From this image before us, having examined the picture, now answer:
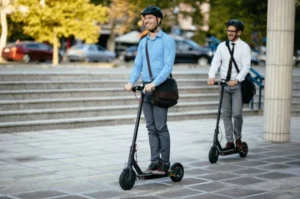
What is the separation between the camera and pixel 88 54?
44594 mm

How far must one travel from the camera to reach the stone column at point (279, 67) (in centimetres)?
1155

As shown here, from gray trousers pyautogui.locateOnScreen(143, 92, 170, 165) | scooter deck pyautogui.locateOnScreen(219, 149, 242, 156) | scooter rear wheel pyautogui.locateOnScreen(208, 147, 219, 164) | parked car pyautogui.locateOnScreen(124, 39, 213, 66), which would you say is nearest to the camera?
gray trousers pyautogui.locateOnScreen(143, 92, 170, 165)

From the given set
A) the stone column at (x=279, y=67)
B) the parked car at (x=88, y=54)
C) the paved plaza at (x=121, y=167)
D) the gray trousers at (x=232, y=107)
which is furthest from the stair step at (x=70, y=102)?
the parked car at (x=88, y=54)

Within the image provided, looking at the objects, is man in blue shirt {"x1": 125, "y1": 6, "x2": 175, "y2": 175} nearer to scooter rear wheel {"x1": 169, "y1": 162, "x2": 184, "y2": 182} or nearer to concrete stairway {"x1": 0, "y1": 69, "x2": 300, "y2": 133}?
scooter rear wheel {"x1": 169, "y1": 162, "x2": 184, "y2": 182}

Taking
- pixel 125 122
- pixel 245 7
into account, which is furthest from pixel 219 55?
pixel 245 7

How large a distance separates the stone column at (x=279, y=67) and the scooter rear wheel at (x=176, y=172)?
13.7 ft

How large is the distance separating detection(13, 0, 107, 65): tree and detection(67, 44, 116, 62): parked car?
11.2m

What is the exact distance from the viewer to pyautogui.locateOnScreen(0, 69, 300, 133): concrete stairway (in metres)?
13.0

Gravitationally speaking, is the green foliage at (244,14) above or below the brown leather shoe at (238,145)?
above

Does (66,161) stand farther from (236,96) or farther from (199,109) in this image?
(199,109)

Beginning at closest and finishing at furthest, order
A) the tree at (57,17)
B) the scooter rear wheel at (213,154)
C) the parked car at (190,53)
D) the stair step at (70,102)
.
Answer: the scooter rear wheel at (213,154)
the stair step at (70,102)
the tree at (57,17)
the parked car at (190,53)

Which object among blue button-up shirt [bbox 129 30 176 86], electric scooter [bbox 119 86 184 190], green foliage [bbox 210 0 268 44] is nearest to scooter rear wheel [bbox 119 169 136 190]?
electric scooter [bbox 119 86 184 190]

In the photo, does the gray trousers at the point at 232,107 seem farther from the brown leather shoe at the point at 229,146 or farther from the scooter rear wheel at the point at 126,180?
the scooter rear wheel at the point at 126,180

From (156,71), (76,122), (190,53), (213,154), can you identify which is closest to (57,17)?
(190,53)
